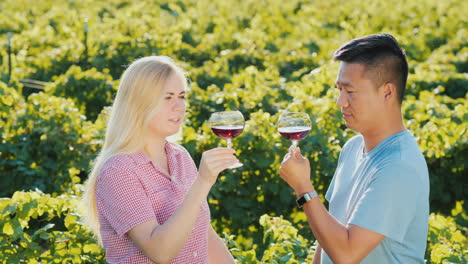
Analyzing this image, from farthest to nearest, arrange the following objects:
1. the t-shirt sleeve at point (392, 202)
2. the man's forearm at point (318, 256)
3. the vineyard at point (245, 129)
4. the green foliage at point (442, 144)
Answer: the green foliage at point (442, 144)
the vineyard at point (245, 129)
the man's forearm at point (318, 256)
the t-shirt sleeve at point (392, 202)

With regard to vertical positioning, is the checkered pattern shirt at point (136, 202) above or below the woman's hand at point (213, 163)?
below

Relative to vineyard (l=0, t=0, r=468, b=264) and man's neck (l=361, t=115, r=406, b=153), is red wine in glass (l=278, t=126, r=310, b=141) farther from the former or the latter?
vineyard (l=0, t=0, r=468, b=264)

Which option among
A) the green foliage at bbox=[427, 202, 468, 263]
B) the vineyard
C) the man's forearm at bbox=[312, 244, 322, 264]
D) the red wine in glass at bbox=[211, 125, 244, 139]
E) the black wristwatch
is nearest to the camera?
the black wristwatch

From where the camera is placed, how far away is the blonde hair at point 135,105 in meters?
2.90

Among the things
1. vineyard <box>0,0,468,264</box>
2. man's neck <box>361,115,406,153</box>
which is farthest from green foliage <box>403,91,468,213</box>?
man's neck <box>361,115,406,153</box>

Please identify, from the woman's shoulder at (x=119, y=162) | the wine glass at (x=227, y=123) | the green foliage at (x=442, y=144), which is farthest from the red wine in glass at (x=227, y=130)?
the green foliage at (x=442, y=144)

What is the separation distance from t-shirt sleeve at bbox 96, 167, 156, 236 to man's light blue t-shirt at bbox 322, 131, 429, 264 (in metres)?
0.76

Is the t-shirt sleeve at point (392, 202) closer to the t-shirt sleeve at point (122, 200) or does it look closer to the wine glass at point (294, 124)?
the wine glass at point (294, 124)

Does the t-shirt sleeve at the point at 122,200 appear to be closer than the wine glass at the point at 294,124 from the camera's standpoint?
Yes

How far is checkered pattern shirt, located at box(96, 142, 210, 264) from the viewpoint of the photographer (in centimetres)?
274

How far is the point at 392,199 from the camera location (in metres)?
2.65

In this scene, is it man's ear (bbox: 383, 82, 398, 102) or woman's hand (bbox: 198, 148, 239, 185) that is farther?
man's ear (bbox: 383, 82, 398, 102)

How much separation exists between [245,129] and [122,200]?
2.97 m

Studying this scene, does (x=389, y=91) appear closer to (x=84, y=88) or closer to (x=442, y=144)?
(x=442, y=144)
